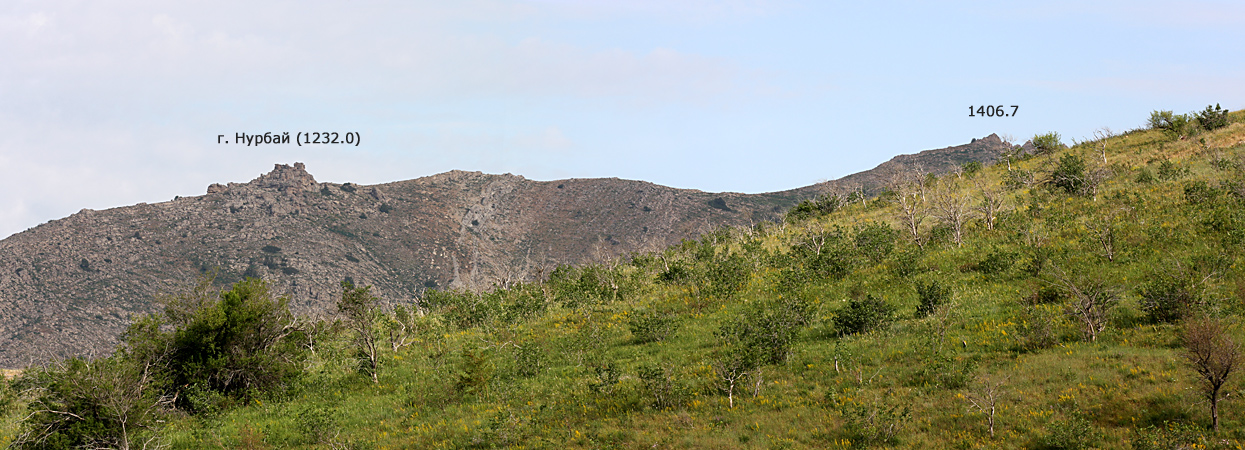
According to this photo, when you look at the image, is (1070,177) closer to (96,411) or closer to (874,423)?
(874,423)

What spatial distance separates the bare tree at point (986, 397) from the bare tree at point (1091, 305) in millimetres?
3824

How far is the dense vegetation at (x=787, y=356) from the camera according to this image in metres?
12.0

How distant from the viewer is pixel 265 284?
22859 millimetres

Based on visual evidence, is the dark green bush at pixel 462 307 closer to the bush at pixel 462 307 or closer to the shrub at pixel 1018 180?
the bush at pixel 462 307

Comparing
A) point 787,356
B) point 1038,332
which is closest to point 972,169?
point 1038,332

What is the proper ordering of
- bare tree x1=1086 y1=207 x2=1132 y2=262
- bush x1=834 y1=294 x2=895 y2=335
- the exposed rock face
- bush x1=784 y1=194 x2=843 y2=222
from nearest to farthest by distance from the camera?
bush x1=834 y1=294 x2=895 y2=335 < bare tree x1=1086 y1=207 x2=1132 y2=262 < bush x1=784 y1=194 x2=843 y2=222 < the exposed rock face

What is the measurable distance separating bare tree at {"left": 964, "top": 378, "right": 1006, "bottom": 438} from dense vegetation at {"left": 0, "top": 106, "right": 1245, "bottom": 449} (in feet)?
0.24

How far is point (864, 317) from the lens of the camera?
1783 centimetres

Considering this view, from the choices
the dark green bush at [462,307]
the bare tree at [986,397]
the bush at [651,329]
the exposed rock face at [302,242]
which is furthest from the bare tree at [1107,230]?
the exposed rock face at [302,242]

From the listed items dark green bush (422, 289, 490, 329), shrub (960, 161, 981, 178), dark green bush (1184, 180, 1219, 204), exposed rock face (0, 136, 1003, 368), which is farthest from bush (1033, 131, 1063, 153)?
exposed rock face (0, 136, 1003, 368)

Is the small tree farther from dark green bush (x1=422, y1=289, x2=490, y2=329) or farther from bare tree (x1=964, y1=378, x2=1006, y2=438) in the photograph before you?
bare tree (x1=964, y1=378, x2=1006, y2=438)

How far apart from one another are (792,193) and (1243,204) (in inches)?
6914

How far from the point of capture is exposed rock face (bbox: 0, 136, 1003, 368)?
13175 centimetres

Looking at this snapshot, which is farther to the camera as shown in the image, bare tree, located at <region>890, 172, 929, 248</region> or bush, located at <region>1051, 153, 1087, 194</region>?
bush, located at <region>1051, 153, 1087, 194</region>
